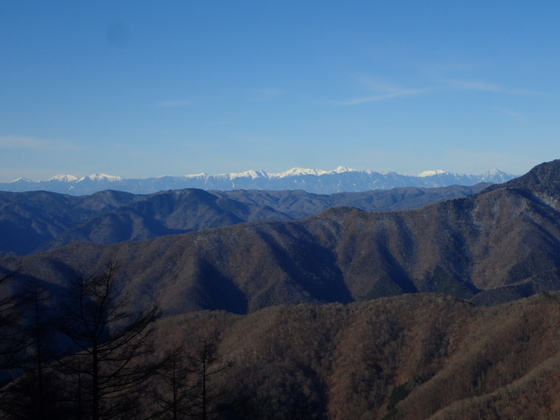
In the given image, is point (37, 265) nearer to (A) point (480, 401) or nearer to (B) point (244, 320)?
(B) point (244, 320)

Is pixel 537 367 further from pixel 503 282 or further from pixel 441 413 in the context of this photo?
pixel 503 282

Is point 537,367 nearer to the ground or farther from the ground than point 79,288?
nearer to the ground

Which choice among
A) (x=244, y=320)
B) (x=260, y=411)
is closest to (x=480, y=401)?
(x=260, y=411)

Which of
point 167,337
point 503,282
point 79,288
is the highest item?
point 79,288

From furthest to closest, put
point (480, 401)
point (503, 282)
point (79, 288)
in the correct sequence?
point (503, 282)
point (480, 401)
point (79, 288)

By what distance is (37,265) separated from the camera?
17525 centimetres

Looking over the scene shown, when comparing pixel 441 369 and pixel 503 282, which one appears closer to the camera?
pixel 441 369

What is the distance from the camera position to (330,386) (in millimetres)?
71125

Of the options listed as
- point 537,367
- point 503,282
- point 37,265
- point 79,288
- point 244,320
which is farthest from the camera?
point 503,282

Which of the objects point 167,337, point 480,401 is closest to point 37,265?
point 167,337

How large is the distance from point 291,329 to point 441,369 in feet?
75.0

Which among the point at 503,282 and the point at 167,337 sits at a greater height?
the point at 167,337

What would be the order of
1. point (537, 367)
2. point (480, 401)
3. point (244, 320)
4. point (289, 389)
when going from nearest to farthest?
point (480, 401), point (537, 367), point (289, 389), point (244, 320)

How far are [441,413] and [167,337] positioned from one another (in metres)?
45.0
